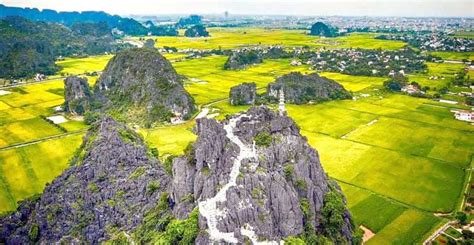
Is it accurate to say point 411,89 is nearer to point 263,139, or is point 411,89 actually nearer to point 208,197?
point 263,139

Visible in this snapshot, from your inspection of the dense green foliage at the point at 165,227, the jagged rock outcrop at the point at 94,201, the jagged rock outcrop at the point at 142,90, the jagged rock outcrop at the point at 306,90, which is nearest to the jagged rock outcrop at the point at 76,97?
the jagged rock outcrop at the point at 142,90

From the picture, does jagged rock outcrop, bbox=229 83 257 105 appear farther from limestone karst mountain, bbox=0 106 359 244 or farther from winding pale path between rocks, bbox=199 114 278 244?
winding pale path between rocks, bbox=199 114 278 244

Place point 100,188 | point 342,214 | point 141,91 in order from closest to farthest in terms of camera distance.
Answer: point 342,214 < point 100,188 < point 141,91

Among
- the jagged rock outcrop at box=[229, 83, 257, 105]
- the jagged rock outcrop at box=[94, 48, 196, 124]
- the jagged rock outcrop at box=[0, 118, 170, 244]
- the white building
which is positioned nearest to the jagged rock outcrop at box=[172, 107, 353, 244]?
the jagged rock outcrop at box=[0, 118, 170, 244]

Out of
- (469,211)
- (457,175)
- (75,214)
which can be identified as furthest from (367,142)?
(75,214)

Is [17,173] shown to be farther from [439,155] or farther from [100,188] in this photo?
[439,155]

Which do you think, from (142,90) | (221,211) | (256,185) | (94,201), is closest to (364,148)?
(256,185)
